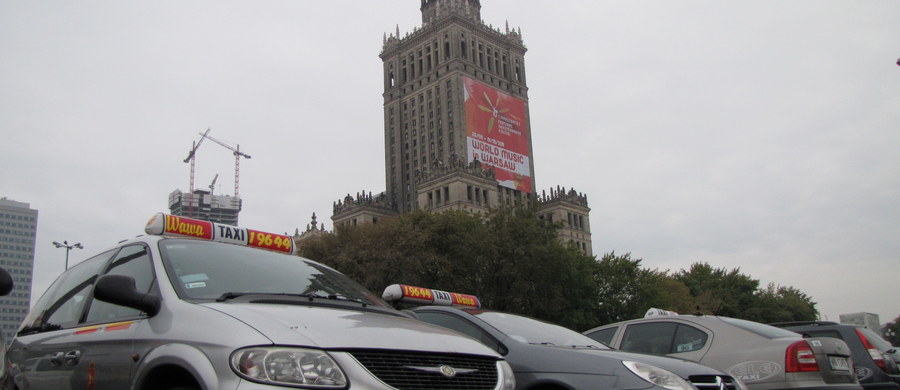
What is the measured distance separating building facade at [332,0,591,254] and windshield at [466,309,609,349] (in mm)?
71338

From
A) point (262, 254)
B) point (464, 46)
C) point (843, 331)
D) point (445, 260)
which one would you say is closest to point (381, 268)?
point (445, 260)

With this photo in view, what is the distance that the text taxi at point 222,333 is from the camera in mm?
3480

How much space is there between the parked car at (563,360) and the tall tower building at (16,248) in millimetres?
53861

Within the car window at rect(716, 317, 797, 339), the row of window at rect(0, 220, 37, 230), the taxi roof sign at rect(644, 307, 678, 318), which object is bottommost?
the car window at rect(716, 317, 797, 339)

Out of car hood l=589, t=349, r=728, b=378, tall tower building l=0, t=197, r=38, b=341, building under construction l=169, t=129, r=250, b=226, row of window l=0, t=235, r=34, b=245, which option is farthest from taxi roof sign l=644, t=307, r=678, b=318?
building under construction l=169, t=129, r=250, b=226

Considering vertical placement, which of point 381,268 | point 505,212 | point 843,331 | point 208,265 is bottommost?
point 843,331

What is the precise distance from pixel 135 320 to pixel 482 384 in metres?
2.15

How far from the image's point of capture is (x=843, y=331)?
1095 centimetres

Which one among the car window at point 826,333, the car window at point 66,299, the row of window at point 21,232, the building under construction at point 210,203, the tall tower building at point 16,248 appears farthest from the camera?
the building under construction at point 210,203

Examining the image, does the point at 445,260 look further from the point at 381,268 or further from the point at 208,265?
the point at 208,265

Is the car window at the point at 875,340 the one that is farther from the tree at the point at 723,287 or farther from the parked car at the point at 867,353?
the tree at the point at 723,287

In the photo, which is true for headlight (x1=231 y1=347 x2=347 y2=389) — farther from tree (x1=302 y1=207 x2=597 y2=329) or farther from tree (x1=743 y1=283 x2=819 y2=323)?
tree (x1=743 y1=283 x2=819 y2=323)

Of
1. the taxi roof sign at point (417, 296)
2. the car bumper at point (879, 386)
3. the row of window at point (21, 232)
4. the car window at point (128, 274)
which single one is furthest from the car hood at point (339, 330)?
the row of window at point (21, 232)

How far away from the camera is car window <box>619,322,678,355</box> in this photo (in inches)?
355
